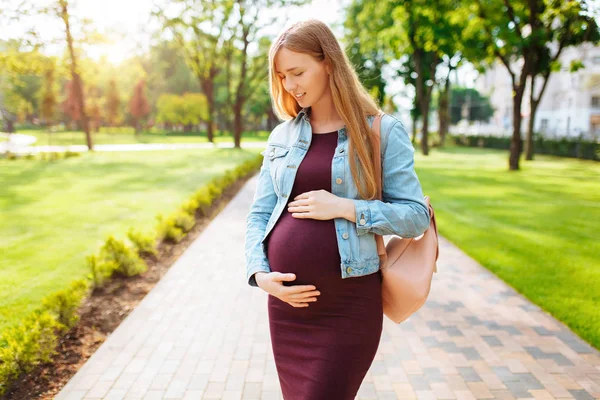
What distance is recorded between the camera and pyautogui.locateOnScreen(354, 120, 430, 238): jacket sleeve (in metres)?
1.88

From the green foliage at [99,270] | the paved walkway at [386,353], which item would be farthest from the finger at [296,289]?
the green foliage at [99,270]

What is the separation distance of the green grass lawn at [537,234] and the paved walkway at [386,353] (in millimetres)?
371

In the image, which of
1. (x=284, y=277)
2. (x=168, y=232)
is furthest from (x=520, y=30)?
(x=284, y=277)

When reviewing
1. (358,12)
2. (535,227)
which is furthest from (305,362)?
(358,12)

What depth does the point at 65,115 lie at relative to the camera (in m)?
66.6

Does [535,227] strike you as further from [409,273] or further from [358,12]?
[358,12]

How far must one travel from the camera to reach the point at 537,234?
8.47m

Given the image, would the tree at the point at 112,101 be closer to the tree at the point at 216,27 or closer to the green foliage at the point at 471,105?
the tree at the point at 216,27

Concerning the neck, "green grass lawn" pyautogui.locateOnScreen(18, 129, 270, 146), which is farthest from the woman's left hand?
"green grass lawn" pyautogui.locateOnScreen(18, 129, 270, 146)

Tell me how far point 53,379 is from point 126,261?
2559mm

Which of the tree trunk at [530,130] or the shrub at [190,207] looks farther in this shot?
the tree trunk at [530,130]

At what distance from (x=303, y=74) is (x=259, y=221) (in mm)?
677

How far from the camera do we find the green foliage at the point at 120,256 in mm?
6258

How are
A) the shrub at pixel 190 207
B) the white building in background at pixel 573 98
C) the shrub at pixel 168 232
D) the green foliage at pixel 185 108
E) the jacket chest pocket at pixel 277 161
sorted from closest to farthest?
the jacket chest pocket at pixel 277 161
the shrub at pixel 168 232
the shrub at pixel 190 207
the white building in background at pixel 573 98
the green foliage at pixel 185 108
